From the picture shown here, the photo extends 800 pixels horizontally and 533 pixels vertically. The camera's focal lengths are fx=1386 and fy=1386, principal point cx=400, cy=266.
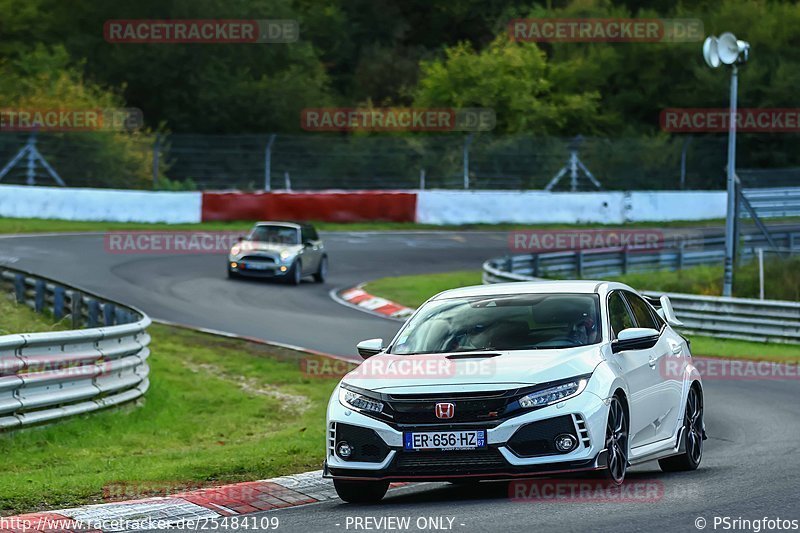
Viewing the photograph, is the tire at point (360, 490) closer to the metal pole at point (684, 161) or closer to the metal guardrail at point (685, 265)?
the metal guardrail at point (685, 265)

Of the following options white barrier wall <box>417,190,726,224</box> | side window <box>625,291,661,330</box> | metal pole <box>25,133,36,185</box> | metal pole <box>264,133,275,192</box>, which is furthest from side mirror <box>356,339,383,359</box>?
metal pole <box>264,133,275,192</box>

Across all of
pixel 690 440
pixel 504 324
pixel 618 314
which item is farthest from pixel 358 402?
pixel 690 440

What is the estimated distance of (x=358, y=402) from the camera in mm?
8961

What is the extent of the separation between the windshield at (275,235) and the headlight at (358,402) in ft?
71.7

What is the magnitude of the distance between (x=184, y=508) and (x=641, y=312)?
13.3ft

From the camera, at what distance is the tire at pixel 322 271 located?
31672mm

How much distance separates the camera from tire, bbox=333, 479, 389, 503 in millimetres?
9031

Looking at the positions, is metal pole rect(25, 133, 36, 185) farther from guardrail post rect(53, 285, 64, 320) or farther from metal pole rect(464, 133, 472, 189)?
guardrail post rect(53, 285, 64, 320)

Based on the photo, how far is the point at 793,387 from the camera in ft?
59.4

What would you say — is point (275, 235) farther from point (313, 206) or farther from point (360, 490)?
point (360, 490)

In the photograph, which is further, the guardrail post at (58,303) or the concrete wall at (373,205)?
the concrete wall at (373,205)

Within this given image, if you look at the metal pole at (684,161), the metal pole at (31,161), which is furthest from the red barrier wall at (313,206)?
the metal pole at (684,161)

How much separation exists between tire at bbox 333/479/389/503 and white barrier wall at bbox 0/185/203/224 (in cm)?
3093

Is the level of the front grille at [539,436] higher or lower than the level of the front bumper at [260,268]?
higher
